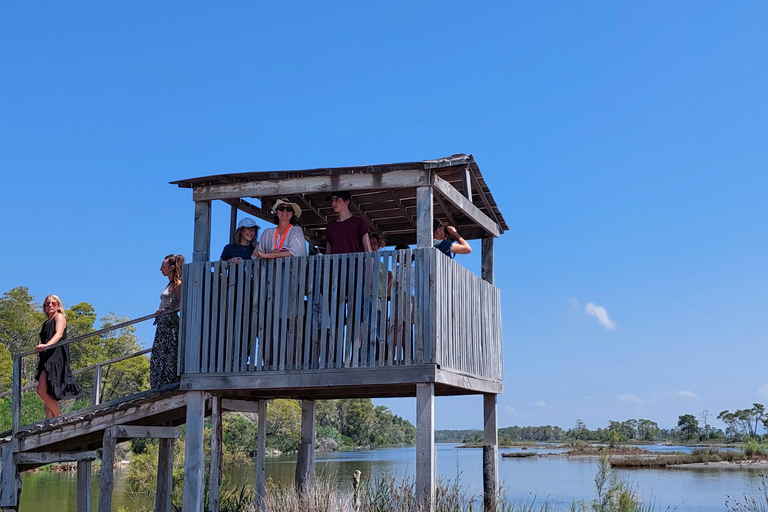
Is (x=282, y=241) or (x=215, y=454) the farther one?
(x=215, y=454)

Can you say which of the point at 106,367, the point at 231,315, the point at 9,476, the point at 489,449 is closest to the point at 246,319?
the point at 231,315

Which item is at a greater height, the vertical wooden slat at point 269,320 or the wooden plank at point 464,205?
the wooden plank at point 464,205

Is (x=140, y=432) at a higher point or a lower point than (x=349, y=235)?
lower

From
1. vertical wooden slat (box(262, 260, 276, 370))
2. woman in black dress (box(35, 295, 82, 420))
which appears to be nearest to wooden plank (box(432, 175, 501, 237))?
vertical wooden slat (box(262, 260, 276, 370))

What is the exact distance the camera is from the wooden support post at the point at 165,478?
13953mm

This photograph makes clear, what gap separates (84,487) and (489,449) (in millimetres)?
6170

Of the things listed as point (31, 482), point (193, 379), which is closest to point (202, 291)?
point (193, 379)

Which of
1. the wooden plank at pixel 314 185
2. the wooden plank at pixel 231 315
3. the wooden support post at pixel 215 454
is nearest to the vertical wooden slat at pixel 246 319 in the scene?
the wooden plank at pixel 231 315

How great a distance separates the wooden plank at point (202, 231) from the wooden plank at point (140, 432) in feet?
8.19

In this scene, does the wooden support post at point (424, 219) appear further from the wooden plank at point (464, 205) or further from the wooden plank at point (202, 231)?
the wooden plank at point (202, 231)

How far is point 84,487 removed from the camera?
1341 centimetres

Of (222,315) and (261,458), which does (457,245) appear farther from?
(261,458)

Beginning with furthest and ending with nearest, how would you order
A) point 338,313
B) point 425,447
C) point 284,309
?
point 284,309 → point 338,313 → point 425,447

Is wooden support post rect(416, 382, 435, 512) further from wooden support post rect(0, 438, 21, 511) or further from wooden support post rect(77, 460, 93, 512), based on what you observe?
wooden support post rect(0, 438, 21, 511)
